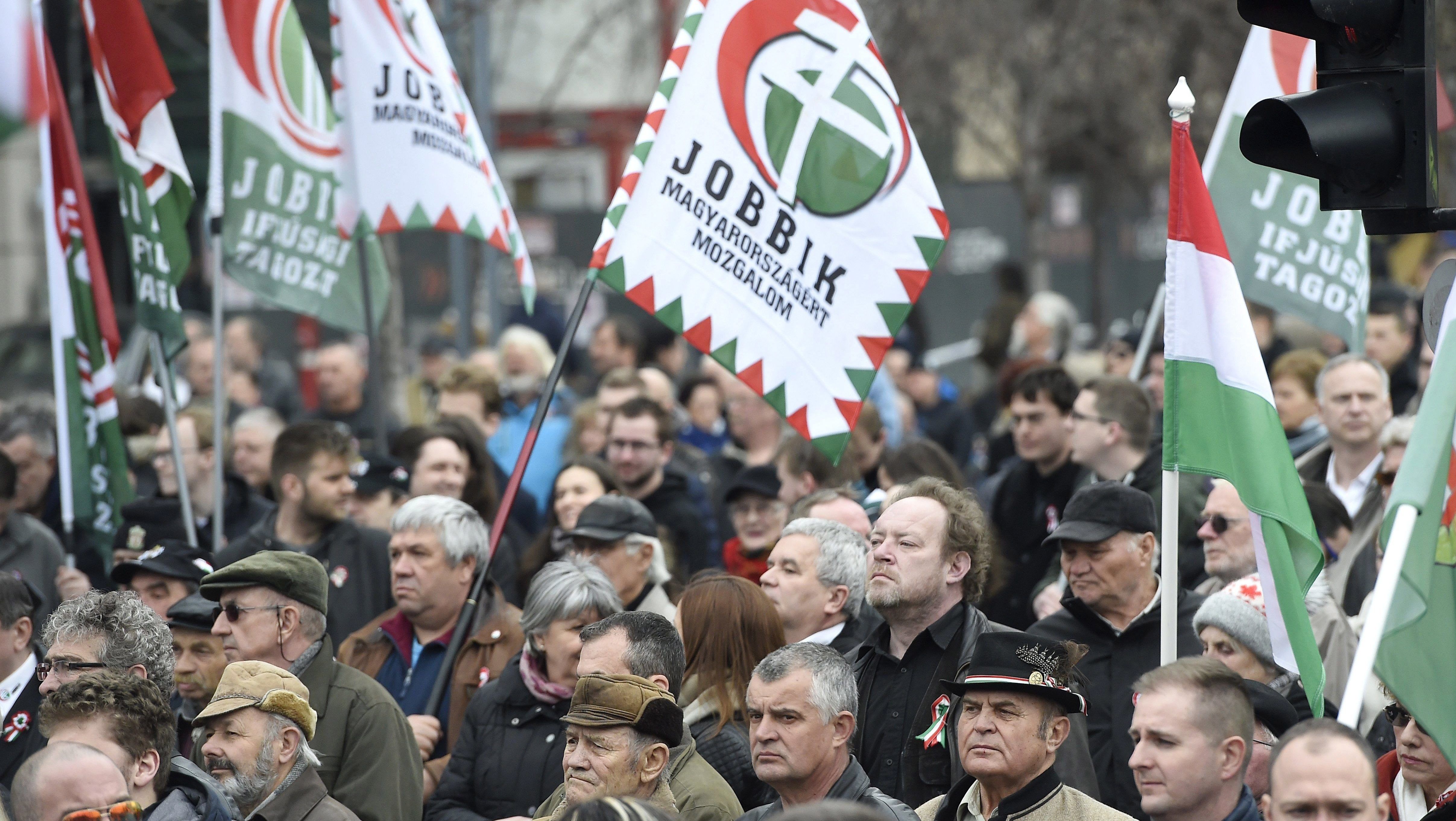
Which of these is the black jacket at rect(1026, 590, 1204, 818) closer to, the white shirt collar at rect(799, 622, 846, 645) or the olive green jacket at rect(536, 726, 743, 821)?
the white shirt collar at rect(799, 622, 846, 645)

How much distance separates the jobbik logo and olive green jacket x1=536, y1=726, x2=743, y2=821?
2224mm

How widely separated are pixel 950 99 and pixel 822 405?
691 inches

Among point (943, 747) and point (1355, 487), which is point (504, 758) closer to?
point (943, 747)

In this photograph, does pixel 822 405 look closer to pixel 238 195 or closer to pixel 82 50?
pixel 238 195

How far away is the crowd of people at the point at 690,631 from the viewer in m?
4.86

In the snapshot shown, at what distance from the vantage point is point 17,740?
6199 mm

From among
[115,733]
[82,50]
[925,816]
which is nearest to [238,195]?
[115,733]

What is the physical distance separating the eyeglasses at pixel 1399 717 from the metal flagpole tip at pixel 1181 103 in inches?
68.5

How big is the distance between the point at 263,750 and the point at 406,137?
3.84 meters

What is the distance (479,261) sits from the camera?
2147 cm

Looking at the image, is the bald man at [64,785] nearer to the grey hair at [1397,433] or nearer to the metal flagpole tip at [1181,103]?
the metal flagpole tip at [1181,103]

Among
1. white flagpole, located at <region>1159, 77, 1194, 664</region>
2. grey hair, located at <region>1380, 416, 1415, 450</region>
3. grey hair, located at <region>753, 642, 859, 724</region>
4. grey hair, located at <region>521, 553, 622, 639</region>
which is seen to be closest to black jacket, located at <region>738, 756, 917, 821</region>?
grey hair, located at <region>753, 642, 859, 724</region>

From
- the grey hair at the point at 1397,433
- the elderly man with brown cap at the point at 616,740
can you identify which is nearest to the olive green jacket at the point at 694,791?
the elderly man with brown cap at the point at 616,740

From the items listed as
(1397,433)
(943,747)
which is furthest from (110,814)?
(1397,433)
